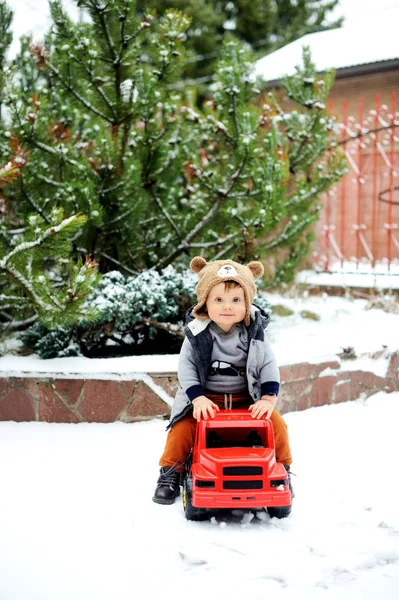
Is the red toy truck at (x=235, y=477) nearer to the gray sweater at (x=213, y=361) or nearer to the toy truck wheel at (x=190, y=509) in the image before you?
the toy truck wheel at (x=190, y=509)

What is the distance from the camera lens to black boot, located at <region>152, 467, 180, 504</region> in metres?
2.71

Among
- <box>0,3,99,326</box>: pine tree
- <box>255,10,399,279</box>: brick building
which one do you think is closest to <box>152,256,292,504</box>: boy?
<box>0,3,99,326</box>: pine tree

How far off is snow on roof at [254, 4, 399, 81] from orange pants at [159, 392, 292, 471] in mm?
4923

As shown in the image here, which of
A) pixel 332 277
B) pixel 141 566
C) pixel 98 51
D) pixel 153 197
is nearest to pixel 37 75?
pixel 98 51

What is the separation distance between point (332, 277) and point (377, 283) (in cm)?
57

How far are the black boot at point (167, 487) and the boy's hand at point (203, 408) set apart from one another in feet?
1.15

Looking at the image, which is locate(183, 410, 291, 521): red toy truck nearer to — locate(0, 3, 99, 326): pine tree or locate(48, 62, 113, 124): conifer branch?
locate(0, 3, 99, 326): pine tree

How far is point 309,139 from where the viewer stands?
511 cm

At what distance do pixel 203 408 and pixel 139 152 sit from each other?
2.57 meters

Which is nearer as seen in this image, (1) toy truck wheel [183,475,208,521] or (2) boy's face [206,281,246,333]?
(1) toy truck wheel [183,475,208,521]

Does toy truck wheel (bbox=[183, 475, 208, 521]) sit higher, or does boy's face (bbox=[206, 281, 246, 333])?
boy's face (bbox=[206, 281, 246, 333])

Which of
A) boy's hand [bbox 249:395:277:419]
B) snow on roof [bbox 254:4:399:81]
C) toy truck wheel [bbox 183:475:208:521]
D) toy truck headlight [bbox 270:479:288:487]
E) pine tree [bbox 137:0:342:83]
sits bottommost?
toy truck wheel [bbox 183:475:208:521]

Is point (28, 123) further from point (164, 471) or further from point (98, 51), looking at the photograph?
point (164, 471)

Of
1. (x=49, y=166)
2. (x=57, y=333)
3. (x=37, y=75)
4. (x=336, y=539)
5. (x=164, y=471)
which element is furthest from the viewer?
(x=37, y=75)
